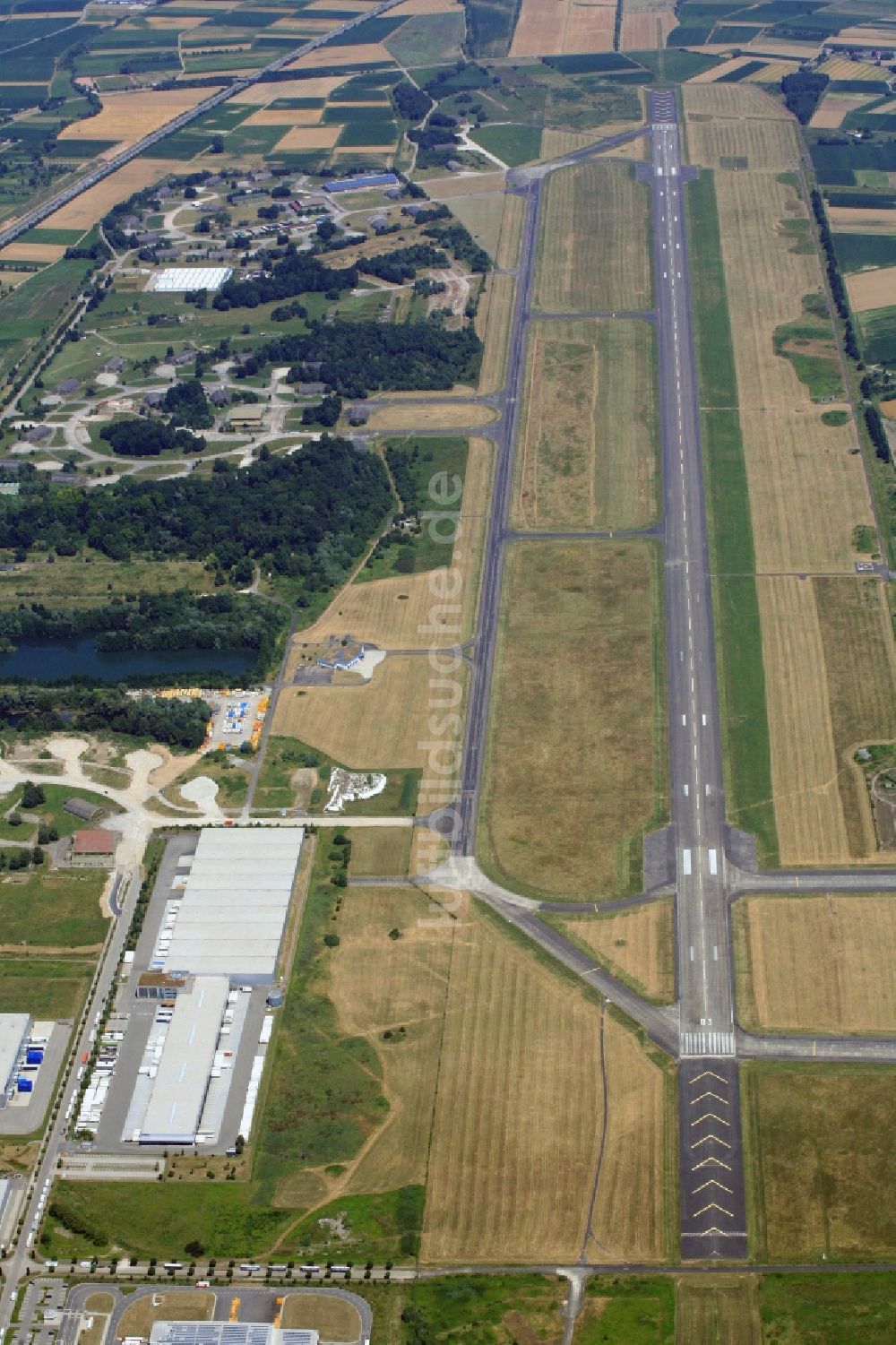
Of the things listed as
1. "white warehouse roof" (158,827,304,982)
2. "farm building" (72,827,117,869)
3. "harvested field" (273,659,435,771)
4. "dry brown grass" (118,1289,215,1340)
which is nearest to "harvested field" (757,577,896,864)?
"harvested field" (273,659,435,771)

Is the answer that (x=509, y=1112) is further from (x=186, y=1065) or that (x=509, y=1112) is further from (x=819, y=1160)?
(x=186, y=1065)

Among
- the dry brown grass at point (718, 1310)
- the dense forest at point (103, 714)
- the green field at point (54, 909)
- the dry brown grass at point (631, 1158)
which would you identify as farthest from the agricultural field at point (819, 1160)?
the dense forest at point (103, 714)

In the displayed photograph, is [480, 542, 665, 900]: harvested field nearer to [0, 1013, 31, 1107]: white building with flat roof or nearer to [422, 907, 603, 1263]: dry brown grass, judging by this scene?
[422, 907, 603, 1263]: dry brown grass

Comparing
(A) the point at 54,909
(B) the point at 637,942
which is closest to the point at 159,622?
(A) the point at 54,909

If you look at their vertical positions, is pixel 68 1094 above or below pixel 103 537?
below

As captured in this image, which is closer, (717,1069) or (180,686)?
(717,1069)

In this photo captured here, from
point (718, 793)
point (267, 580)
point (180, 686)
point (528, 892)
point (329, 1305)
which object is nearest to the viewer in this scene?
point (329, 1305)

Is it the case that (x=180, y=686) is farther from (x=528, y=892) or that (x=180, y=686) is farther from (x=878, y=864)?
(x=878, y=864)

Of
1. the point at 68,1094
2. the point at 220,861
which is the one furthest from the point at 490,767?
the point at 68,1094
